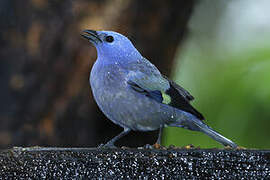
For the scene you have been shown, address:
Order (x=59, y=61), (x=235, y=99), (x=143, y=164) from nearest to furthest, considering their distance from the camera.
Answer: (x=143, y=164)
(x=59, y=61)
(x=235, y=99)

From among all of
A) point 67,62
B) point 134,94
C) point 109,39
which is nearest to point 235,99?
point 67,62

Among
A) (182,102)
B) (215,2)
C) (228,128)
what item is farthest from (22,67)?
(215,2)

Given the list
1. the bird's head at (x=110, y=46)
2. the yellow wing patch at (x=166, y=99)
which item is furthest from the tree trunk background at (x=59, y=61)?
the yellow wing patch at (x=166, y=99)

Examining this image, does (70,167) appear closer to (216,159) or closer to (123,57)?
(216,159)

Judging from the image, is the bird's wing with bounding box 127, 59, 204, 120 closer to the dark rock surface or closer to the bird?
the bird

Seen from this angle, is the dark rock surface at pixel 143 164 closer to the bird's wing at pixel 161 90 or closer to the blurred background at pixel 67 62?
the bird's wing at pixel 161 90

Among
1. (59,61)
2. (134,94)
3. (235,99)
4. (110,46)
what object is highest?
(110,46)

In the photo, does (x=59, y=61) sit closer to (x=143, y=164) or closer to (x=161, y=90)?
(x=161, y=90)

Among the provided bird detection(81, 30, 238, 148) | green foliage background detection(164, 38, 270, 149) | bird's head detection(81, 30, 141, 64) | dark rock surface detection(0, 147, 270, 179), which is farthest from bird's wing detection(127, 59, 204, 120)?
green foliage background detection(164, 38, 270, 149)
